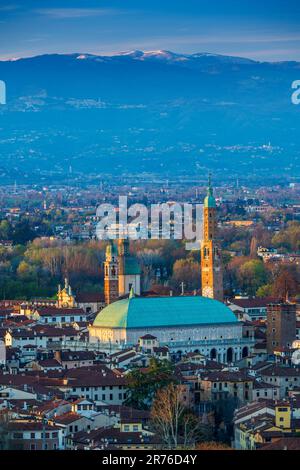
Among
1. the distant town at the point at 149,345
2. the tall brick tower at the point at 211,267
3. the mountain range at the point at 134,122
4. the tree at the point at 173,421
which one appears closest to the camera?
the tree at the point at 173,421

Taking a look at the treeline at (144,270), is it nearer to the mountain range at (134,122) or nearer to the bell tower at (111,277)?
the bell tower at (111,277)

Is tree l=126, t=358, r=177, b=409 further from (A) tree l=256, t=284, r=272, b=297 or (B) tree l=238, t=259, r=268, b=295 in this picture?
(B) tree l=238, t=259, r=268, b=295

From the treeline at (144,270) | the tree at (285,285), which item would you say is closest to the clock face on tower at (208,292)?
the tree at (285,285)

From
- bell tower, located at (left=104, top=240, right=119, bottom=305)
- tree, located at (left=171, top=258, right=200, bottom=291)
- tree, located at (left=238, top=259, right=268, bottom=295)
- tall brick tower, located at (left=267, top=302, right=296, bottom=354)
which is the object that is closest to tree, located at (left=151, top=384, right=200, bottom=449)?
tall brick tower, located at (left=267, top=302, right=296, bottom=354)

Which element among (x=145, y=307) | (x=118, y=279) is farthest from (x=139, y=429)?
(x=118, y=279)

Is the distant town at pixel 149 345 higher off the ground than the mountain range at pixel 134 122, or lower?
lower

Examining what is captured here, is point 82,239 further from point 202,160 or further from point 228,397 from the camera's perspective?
point 202,160
